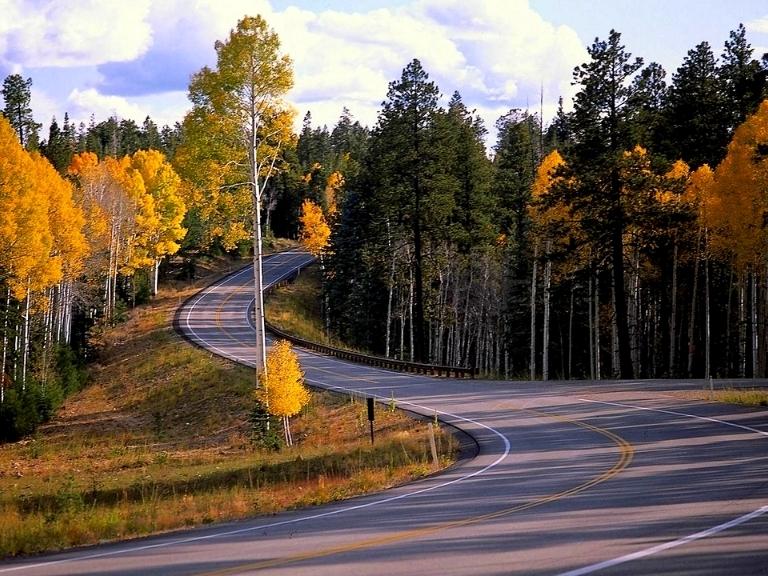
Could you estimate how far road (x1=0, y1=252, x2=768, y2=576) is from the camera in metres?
9.26

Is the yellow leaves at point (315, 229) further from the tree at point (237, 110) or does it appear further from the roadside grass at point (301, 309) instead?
the tree at point (237, 110)

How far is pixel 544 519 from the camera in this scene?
11.5 m

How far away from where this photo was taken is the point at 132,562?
10.3 meters

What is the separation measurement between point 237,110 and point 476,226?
3220 cm

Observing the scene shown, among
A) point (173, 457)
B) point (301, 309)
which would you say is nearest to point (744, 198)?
point (173, 457)

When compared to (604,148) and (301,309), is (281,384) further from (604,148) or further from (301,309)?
(301,309)

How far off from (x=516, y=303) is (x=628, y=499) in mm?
42009

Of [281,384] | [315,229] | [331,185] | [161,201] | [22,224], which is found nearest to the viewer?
[281,384]

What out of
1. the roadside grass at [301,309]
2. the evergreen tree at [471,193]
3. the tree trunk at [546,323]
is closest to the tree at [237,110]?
the tree trunk at [546,323]

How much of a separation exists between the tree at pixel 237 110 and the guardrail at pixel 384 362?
16.8m

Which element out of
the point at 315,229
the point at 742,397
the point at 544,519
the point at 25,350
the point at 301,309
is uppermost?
the point at 315,229

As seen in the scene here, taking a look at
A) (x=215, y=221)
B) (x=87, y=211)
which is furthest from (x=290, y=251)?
(x=215, y=221)

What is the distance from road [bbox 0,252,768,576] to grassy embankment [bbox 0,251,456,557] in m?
1.83

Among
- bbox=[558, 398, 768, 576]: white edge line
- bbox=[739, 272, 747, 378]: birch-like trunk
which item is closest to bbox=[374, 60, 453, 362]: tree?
bbox=[739, 272, 747, 378]: birch-like trunk
